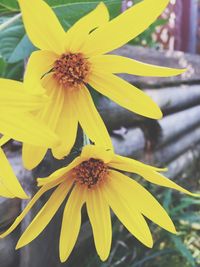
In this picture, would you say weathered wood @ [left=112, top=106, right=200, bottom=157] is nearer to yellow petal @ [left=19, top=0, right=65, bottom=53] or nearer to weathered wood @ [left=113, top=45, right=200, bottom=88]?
weathered wood @ [left=113, top=45, right=200, bottom=88]

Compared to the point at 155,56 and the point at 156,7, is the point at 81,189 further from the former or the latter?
the point at 155,56

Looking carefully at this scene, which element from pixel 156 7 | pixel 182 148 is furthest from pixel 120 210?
pixel 182 148

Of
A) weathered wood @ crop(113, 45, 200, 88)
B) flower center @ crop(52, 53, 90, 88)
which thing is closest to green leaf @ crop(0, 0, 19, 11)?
flower center @ crop(52, 53, 90, 88)


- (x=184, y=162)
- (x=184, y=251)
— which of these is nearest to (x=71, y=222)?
(x=184, y=251)

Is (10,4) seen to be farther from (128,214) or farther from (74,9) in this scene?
(128,214)

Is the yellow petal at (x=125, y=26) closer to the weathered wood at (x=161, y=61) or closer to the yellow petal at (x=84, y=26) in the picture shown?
the yellow petal at (x=84, y=26)

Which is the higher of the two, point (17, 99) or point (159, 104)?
point (17, 99)

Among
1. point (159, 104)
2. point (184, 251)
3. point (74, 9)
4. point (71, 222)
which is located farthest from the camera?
point (159, 104)

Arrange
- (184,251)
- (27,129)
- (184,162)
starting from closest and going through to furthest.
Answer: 1. (27,129)
2. (184,251)
3. (184,162)
